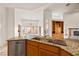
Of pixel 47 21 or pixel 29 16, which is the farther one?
pixel 29 16

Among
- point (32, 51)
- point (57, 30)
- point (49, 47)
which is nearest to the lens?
point (49, 47)

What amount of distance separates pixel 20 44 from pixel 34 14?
3.96ft

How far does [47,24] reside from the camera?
12.5ft

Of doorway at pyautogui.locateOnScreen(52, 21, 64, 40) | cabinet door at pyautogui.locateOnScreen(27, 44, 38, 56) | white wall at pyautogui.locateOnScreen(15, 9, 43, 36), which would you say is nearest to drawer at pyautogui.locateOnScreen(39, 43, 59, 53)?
cabinet door at pyautogui.locateOnScreen(27, 44, 38, 56)

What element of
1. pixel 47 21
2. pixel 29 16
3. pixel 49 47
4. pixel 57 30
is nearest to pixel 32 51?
pixel 49 47

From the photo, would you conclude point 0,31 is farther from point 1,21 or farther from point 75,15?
point 75,15

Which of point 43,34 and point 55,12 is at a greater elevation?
point 55,12

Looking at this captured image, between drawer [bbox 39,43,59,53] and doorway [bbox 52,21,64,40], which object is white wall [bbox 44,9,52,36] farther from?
drawer [bbox 39,43,59,53]

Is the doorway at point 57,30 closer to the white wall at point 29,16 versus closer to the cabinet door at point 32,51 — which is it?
the white wall at point 29,16

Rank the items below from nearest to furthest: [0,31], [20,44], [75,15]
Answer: [0,31], [20,44], [75,15]

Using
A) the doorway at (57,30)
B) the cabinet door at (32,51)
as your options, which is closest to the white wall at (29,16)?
the doorway at (57,30)

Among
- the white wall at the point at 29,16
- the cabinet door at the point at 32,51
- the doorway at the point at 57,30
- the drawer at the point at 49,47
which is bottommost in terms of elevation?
the cabinet door at the point at 32,51

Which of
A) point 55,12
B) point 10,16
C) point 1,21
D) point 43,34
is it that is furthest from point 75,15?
point 1,21

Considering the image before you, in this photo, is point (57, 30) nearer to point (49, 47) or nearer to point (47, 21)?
point (49, 47)
